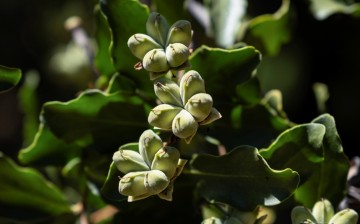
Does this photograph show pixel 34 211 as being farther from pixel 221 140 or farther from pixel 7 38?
pixel 7 38

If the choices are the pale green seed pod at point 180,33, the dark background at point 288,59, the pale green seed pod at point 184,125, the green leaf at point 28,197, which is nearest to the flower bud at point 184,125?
the pale green seed pod at point 184,125

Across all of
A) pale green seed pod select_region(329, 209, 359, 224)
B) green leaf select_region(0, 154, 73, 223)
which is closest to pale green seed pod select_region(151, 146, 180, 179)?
pale green seed pod select_region(329, 209, 359, 224)

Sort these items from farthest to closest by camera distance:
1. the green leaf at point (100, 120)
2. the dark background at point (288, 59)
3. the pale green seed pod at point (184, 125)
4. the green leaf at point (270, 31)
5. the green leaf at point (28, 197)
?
1. the dark background at point (288, 59)
2. the green leaf at point (270, 31)
3. the green leaf at point (28, 197)
4. the green leaf at point (100, 120)
5. the pale green seed pod at point (184, 125)

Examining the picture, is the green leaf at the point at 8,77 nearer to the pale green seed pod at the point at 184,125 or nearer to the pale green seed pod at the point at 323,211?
the pale green seed pod at the point at 184,125

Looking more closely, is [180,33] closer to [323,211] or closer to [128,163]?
[128,163]

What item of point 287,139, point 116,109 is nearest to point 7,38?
point 116,109

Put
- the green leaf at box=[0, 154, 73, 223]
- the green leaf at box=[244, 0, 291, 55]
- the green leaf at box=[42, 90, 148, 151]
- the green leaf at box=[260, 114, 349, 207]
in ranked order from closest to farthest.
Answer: the green leaf at box=[260, 114, 349, 207] < the green leaf at box=[42, 90, 148, 151] < the green leaf at box=[0, 154, 73, 223] < the green leaf at box=[244, 0, 291, 55]

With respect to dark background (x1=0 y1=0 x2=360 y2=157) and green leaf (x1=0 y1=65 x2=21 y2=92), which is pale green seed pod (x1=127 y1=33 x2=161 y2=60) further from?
dark background (x1=0 y1=0 x2=360 y2=157)

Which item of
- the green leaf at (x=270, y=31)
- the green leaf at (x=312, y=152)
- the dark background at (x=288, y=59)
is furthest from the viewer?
the dark background at (x=288, y=59)
